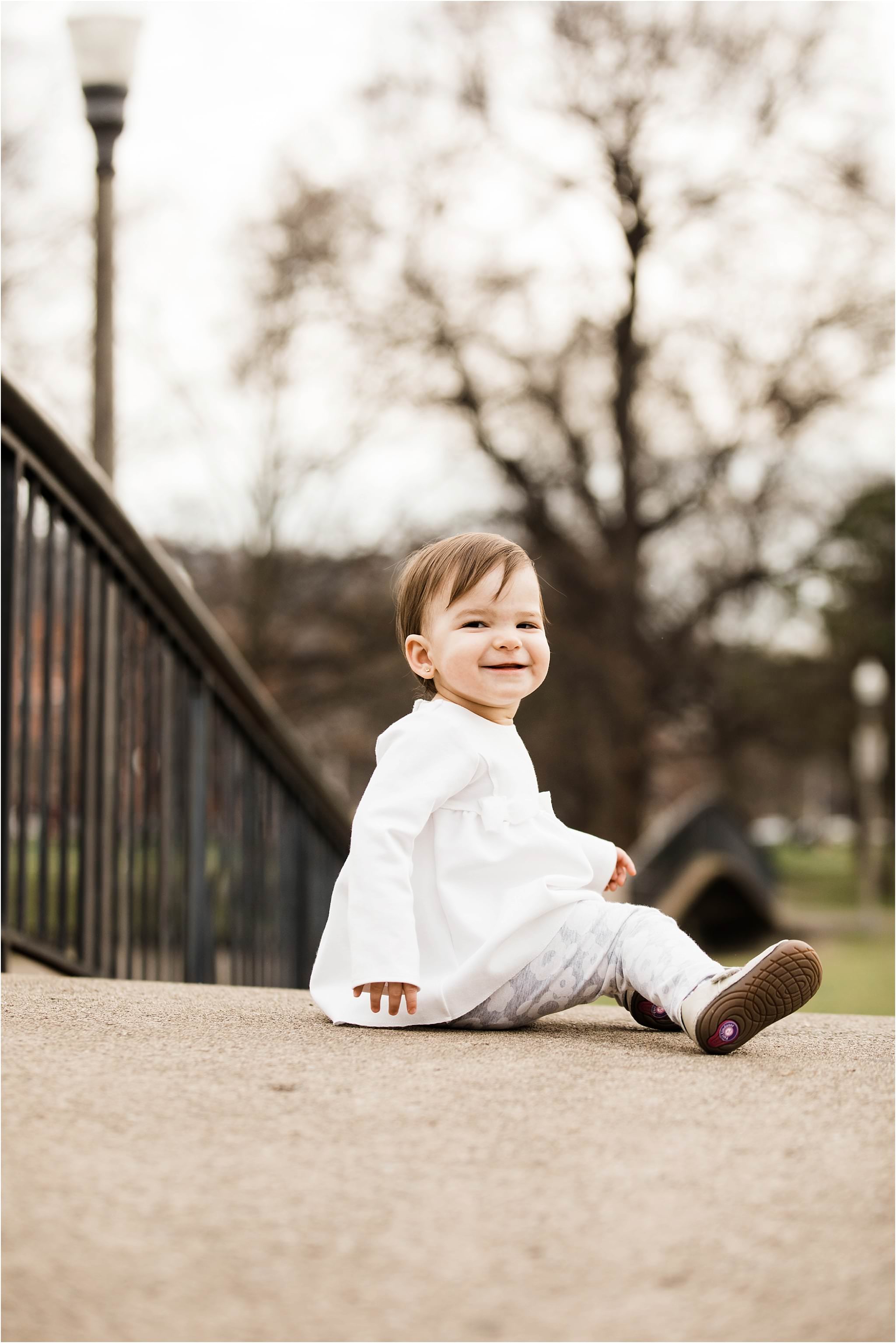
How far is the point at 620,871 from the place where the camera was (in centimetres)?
312

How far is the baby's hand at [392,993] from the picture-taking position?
8.31ft

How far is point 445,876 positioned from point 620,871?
1.77ft

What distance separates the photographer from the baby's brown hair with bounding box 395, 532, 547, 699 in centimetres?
287

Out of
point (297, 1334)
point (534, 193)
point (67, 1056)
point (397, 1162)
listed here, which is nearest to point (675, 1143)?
point (397, 1162)

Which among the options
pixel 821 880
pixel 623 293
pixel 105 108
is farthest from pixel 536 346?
pixel 821 880

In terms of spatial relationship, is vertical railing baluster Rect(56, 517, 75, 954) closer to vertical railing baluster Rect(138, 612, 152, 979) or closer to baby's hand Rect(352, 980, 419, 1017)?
vertical railing baluster Rect(138, 612, 152, 979)

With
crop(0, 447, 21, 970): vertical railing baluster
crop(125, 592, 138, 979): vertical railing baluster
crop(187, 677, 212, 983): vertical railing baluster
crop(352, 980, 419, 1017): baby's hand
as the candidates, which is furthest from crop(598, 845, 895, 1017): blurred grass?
crop(352, 980, 419, 1017): baby's hand

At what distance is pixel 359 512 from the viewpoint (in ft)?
55.9

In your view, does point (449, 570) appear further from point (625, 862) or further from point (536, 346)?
point (536, 346)

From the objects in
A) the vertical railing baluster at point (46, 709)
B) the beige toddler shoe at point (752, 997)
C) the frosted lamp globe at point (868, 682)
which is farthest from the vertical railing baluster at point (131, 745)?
the frosted lamp globe at point (868, 682)

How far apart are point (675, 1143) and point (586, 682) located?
54.1ft

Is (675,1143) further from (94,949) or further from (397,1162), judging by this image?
(94,949)

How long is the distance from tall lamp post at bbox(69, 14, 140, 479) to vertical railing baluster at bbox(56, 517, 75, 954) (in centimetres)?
216

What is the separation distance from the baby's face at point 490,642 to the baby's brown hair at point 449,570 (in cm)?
1
